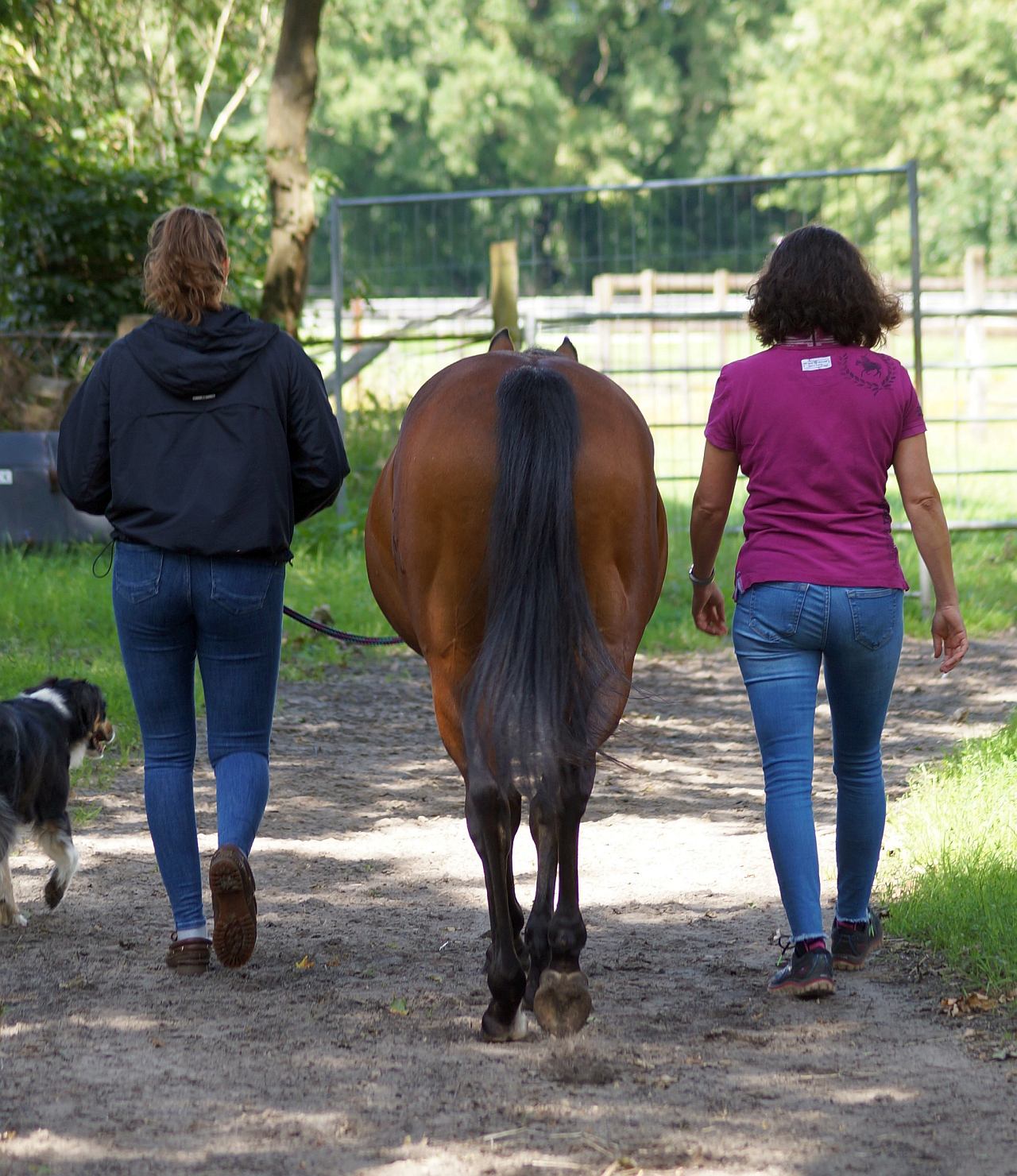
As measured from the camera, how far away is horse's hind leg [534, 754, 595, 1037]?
3.43 meters

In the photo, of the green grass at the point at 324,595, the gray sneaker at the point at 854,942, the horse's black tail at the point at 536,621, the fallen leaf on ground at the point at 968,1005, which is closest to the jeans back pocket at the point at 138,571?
the horse's black tail at the point at 536,621

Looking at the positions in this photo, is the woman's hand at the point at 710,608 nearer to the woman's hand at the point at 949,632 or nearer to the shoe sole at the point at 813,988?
the woman's hand at the point at 949,632

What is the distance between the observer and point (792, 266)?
3760mm

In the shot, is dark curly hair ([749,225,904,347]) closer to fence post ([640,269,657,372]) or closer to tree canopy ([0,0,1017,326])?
fence post ([640,269,657,372])

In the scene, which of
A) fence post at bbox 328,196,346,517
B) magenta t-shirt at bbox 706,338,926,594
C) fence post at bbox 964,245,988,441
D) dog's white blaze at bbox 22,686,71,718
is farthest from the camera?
fence post at bbox 964,245,988,441

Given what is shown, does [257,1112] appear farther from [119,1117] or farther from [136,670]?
[136,670]

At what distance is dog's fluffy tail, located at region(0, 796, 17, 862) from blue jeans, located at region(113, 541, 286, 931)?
1.62 feet

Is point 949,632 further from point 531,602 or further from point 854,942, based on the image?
point 531,602

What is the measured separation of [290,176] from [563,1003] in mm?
10861

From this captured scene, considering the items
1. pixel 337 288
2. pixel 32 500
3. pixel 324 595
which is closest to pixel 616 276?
pixel 337 288

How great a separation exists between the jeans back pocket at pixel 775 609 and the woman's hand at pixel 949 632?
42cm

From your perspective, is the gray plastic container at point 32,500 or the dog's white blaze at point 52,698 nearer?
the dog's white blaze at point 52,698

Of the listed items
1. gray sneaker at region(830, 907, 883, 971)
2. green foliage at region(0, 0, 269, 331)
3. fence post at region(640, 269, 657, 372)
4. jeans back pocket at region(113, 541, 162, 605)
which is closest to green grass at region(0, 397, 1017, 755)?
fence post at region(640, 269, 657, 372)

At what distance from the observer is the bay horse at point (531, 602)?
346 cm
